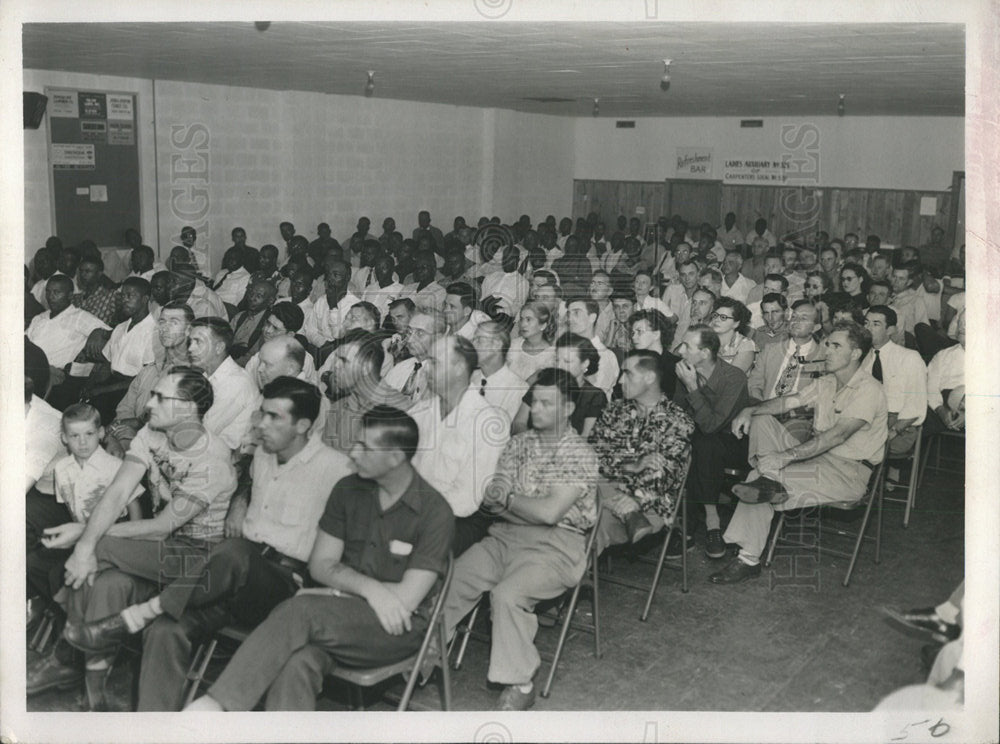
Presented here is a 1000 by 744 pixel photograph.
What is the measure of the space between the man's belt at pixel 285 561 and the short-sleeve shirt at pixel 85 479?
66 cm

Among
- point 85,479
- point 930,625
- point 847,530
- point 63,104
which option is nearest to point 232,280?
point 63,104

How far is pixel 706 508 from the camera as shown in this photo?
506cm

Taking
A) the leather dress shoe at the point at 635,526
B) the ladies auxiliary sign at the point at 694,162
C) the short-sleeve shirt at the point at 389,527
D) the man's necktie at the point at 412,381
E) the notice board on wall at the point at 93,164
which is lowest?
the leather dress shoe at the point at 635,526

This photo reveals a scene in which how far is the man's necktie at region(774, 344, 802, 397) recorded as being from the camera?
17.1 ft

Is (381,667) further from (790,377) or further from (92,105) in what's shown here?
(92,105)

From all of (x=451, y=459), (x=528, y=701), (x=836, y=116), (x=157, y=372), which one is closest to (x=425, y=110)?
(x=836, y=116)

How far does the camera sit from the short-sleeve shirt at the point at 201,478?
366 centimetres

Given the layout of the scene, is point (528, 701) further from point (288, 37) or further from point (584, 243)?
point (584, 243)

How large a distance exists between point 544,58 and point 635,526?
3.42 m

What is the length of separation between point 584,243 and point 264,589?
7995mm

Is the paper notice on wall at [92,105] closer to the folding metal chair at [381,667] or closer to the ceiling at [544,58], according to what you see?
the ceiling at [544,58]

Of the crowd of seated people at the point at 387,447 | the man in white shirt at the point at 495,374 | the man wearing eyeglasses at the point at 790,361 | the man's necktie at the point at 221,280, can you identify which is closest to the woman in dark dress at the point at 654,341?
the crowd of seated people at the point at 387,447

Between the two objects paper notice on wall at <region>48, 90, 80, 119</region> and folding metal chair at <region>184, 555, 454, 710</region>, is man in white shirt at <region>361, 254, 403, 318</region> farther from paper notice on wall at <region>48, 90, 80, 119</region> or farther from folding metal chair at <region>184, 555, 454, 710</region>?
folding metal chair at <region>184, 555, 454, 710</region>

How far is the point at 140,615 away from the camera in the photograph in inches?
132
